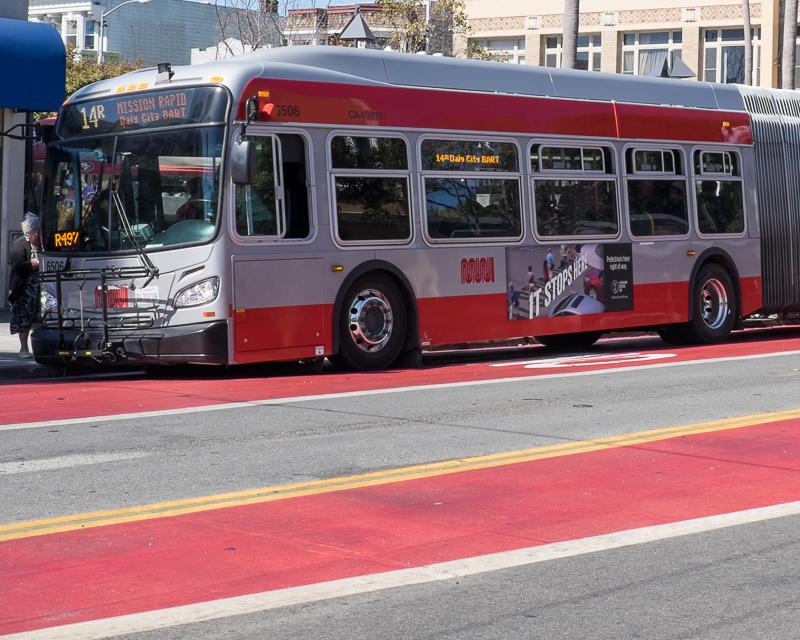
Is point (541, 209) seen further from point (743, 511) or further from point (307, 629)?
point (307, 629)

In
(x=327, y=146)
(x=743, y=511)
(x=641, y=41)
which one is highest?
(x=641, y=41)

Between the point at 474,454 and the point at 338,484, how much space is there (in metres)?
1.43

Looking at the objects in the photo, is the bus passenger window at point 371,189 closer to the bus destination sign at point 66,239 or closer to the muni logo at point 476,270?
the muni logo at point 476,270

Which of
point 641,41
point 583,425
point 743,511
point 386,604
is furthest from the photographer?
point 641,41

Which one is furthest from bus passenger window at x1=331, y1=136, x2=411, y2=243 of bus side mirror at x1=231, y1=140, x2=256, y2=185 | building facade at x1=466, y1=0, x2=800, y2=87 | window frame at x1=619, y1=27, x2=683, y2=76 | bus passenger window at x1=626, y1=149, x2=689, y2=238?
window frame at x1=619, y1=27, x2=683, y2=76

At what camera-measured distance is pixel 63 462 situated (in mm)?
9242

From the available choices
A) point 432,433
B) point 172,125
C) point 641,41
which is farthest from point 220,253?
→ point 641,41

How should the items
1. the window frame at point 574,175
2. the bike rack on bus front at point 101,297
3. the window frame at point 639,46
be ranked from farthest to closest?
the window frame at point 639,46 < the window frame at point 574,175 < the bike rack on bus front at point 101,297

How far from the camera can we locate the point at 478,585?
6191mm

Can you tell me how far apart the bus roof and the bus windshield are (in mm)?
637

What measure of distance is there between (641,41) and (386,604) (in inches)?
2130

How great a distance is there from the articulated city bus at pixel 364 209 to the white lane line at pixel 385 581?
7.24m

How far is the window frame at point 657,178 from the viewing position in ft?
60.8

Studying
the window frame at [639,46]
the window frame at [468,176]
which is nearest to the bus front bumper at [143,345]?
the window frame at [468,176]
